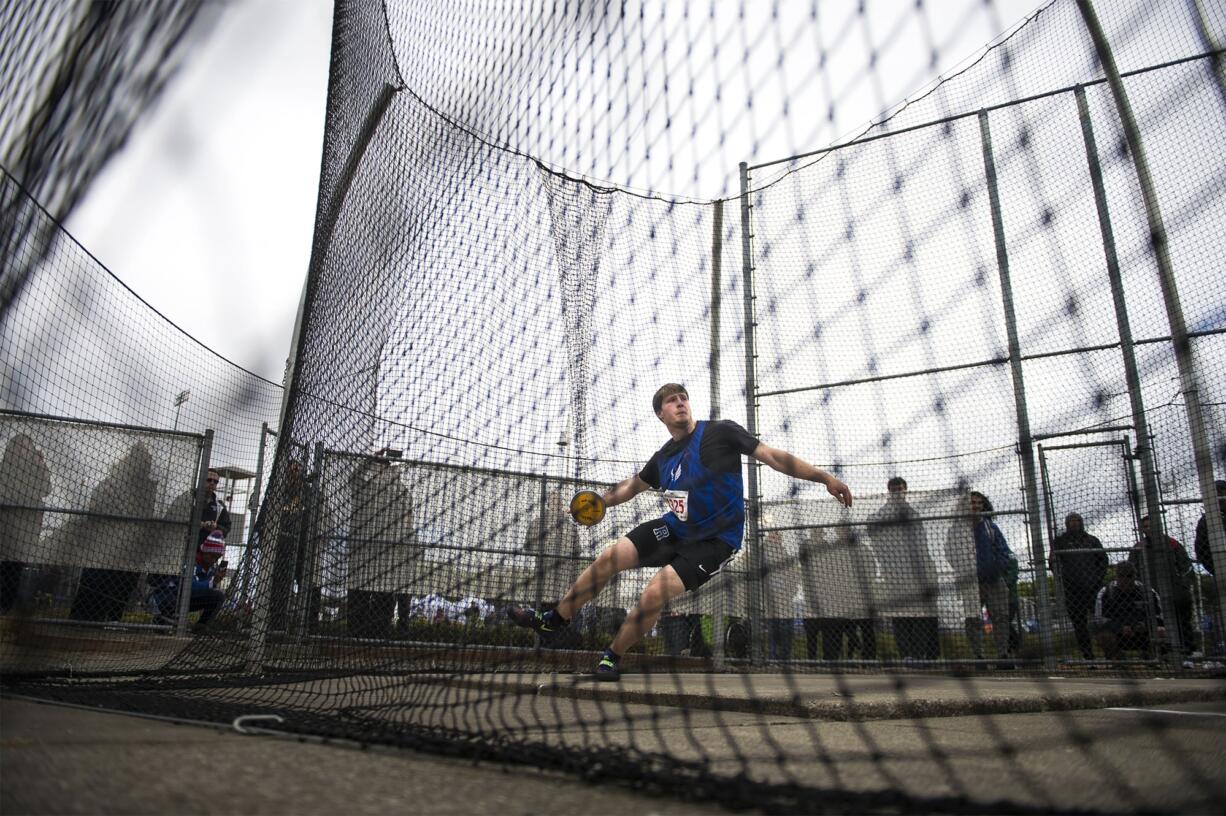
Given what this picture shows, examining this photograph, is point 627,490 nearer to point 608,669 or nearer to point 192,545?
point 608,669

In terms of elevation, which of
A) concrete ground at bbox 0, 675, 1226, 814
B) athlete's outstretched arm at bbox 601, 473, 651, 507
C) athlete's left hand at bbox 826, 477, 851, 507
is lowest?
concrete ground at bbox 0, 675, 1226, 814

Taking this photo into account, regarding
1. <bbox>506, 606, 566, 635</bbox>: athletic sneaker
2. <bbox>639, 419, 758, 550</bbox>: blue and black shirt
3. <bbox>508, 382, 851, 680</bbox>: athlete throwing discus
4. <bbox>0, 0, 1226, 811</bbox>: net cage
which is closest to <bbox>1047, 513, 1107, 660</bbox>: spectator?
<bbox>0, 0, 1226, 811</bbox>: net cage

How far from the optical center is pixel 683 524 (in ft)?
13.5

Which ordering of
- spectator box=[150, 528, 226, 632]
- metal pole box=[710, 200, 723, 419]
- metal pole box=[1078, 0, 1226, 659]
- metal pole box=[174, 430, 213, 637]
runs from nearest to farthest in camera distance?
1. metal pole box=[710, 200, 723, 419]
2. metal pole box=[1078, 0, 1226, 659]
3. metal pole box=[174, 430, 213, 637]
4. spectator box=[150, 528, 226, 632]

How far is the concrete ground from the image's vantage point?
1.32m

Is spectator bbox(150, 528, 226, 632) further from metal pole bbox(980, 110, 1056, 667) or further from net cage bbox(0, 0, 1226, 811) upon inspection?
metal pole bbox(980, 110, 1056, 667)

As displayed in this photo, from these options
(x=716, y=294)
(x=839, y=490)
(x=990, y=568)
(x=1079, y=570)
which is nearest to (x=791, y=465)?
(x=839, y=490)

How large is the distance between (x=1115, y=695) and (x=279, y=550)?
3.85 m

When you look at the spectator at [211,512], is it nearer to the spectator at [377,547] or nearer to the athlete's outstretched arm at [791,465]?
the spectator at [377,547]

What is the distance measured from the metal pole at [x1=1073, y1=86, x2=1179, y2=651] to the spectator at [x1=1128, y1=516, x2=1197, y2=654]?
0.05 meters

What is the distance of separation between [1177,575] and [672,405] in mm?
4874

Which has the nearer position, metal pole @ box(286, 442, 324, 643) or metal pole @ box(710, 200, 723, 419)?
metal pole @ box(286, 442, 324, 643)

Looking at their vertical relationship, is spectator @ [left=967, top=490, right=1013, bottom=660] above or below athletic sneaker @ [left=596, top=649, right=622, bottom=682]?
above

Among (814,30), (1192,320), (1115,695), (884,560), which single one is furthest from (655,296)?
(1192,320)
